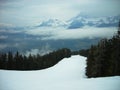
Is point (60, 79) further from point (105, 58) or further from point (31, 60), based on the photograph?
point (105, 58)

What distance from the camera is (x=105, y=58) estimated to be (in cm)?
473

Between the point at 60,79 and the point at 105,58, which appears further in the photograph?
the point at 105,58

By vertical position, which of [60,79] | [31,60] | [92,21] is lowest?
[60,79]

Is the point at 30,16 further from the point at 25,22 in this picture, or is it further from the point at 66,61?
the point at 66,61

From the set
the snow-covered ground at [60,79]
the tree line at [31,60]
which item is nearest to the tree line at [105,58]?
the snow-covered ground at [60,79]

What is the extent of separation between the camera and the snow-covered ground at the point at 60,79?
14.8ft

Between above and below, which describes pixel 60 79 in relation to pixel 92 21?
below

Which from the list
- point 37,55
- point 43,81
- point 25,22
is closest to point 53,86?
point 43,81

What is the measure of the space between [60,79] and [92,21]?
3.15 ft

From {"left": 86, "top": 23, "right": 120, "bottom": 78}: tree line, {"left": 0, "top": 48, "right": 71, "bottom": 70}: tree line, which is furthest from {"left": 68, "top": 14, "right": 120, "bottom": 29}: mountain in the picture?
{"left": 0, "top": 48, "right": 71, "bottom": 70}: tree line

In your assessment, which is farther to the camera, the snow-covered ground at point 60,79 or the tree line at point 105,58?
the tree line at point 105,58

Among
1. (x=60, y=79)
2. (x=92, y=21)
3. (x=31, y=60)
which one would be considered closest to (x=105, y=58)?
(x=92, y=21)

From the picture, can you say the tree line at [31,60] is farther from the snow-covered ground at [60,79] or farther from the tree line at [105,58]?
the tree line at [105,58]

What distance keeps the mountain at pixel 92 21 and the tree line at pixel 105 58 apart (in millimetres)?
193
